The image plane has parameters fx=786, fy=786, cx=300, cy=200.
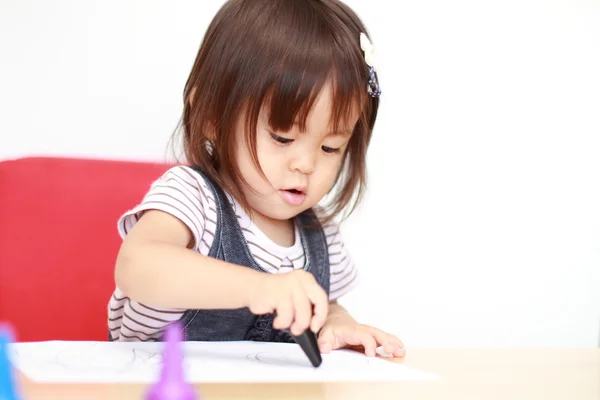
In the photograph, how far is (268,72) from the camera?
96 cm

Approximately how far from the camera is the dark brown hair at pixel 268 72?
0.95 m

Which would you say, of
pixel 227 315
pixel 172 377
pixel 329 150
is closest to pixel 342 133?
pixel 329 150

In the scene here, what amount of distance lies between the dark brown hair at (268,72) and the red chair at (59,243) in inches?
8.1

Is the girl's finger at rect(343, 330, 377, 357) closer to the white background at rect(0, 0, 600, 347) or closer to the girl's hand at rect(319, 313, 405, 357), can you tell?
the girl's hand at rect(319, 313, 405, 357)

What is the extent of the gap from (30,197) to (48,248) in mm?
80

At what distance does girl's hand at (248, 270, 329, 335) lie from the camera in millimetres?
636

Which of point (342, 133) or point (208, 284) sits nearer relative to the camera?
point (208, 284)

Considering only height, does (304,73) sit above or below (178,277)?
above

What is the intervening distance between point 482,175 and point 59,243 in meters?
0.86

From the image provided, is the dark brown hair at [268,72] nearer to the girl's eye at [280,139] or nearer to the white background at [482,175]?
the girl's eye at [280,139]

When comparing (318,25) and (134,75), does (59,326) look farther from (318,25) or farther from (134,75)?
(318,25)

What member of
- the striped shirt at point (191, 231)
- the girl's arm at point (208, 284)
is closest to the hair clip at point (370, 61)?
the striped shirt at point (191, 231)

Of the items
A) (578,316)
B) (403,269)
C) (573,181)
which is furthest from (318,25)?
(578,316)

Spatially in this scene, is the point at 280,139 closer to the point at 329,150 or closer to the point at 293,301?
the point at 329,150
